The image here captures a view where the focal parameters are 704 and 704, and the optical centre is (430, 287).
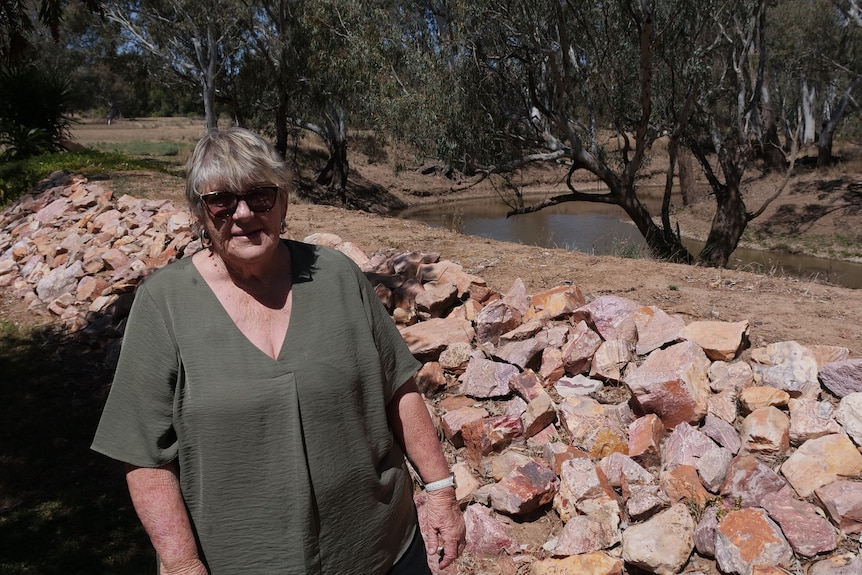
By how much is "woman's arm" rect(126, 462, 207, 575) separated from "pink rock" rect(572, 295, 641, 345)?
305 centimetres

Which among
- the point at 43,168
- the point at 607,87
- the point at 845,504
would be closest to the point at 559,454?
the point at 845,504

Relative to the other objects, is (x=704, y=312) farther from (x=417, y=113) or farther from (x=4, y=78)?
(x=4, y=78)

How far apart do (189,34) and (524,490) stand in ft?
58.0

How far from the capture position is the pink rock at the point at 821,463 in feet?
10.3

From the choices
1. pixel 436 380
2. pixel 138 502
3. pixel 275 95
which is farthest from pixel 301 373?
pixel 275 95

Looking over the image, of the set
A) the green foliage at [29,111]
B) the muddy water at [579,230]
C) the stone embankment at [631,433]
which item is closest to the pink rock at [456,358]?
the stone embankment at [631,433]

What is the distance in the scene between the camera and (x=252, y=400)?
1.58 meters

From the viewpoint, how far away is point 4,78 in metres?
14.2

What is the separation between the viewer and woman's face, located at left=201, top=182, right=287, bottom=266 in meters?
1.71

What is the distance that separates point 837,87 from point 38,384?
106 feet

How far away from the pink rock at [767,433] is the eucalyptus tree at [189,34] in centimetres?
1636

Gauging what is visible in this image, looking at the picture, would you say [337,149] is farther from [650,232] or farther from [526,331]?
[526,331]

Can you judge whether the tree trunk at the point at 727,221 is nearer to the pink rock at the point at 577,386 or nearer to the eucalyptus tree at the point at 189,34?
the pink rock at the point at 577,386

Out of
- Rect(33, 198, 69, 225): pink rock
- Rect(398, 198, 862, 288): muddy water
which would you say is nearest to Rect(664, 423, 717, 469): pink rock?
Rect(398, 198, 862, 288): muddy water
